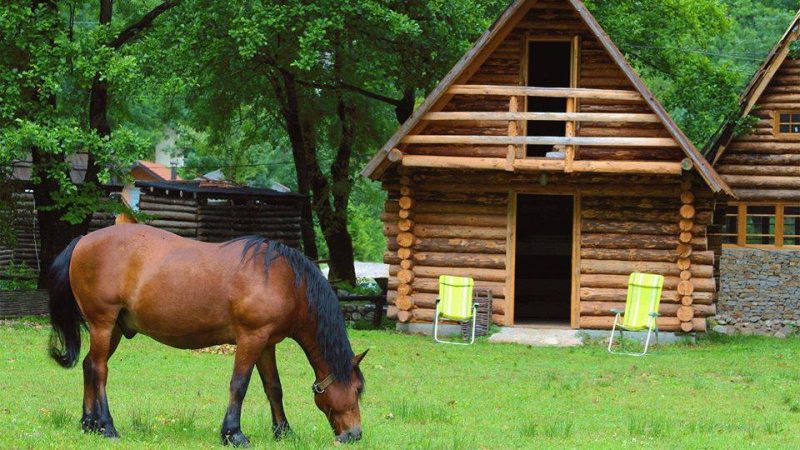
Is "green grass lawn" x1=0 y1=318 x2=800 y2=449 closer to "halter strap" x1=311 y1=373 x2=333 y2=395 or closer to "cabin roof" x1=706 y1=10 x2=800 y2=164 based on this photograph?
"halter strap" x1=311 y1=373 x2=333 y2=395

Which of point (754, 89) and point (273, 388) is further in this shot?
point (754, 89)

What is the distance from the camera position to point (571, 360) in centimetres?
1928

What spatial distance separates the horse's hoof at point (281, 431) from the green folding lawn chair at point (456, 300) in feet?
36.4

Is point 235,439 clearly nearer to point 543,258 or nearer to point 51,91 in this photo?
point 51,91

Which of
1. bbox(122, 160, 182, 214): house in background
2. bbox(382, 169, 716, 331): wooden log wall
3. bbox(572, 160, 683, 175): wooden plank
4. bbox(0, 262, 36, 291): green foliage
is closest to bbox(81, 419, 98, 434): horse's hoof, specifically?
bbox(572, 160, 683, 175): wooden plank

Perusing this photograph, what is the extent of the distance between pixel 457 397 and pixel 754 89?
51.4 ft

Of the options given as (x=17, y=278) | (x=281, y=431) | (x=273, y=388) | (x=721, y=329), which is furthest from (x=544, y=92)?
(x=17, y=278)

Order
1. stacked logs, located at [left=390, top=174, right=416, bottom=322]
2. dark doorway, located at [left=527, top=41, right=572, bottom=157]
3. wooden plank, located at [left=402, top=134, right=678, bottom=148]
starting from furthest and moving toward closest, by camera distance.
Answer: dark doorway, located at [left=527, top=41, right=572, bottom=157], stacked logs, located at [left=390, top=174, right=416, bottom=322], wooden plank, located at [left=402, top=134, right=678, bottom=148]

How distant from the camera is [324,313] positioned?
1017cm

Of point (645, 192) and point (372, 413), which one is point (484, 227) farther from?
point (372, 413)

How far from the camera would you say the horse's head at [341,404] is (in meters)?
10.2

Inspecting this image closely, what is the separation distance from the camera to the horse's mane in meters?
10.2

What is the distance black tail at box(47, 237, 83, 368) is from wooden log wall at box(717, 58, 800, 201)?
20.2m

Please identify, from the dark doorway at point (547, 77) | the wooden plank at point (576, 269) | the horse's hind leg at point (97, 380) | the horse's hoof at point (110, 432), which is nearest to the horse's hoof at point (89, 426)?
the horse's hind leg at point (97, 380)
